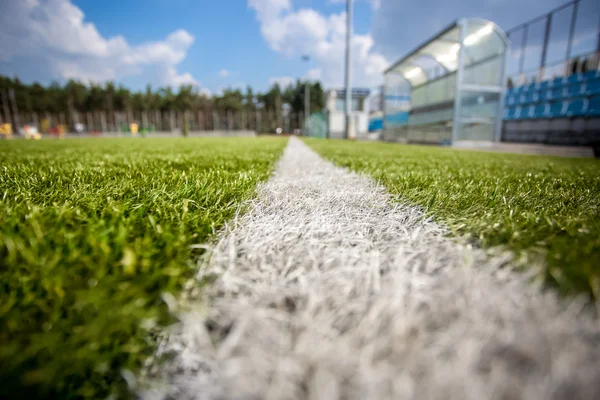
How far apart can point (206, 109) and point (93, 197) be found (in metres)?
81.3

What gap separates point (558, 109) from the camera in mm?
15391

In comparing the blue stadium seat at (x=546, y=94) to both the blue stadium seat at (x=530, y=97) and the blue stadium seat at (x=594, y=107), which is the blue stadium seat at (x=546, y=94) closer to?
the blue stadium seat at (x=530, y=97)

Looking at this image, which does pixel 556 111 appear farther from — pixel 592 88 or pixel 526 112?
pixel 526 112

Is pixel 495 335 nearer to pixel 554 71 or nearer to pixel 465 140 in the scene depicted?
pixel 465 140

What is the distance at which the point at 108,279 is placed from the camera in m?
0.74

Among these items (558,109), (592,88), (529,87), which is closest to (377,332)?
(592,88)

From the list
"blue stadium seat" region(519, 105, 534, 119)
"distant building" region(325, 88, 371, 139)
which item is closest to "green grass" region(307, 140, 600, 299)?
"blue stadium seat" region(519, 105, 534, 119)

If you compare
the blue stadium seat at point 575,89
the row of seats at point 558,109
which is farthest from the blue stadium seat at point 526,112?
the blue stadium seat at point 575,89

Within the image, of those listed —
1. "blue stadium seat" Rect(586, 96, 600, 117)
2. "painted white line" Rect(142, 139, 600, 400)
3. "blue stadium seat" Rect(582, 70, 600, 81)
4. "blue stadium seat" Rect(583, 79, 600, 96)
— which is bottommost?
"painted white line" Rect(142, 139, 600, 400)

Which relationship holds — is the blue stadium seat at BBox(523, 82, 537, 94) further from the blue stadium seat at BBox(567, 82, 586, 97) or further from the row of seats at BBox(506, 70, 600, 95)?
the blue stadium seat at BBox(567, 82, 586, 97)

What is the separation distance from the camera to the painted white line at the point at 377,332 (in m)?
0.53

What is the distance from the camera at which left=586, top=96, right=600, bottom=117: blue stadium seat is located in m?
12.7

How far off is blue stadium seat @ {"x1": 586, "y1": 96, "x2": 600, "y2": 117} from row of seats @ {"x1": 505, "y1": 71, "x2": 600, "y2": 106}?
1.07 feet

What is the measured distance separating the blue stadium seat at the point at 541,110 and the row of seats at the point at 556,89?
0.98 feet
